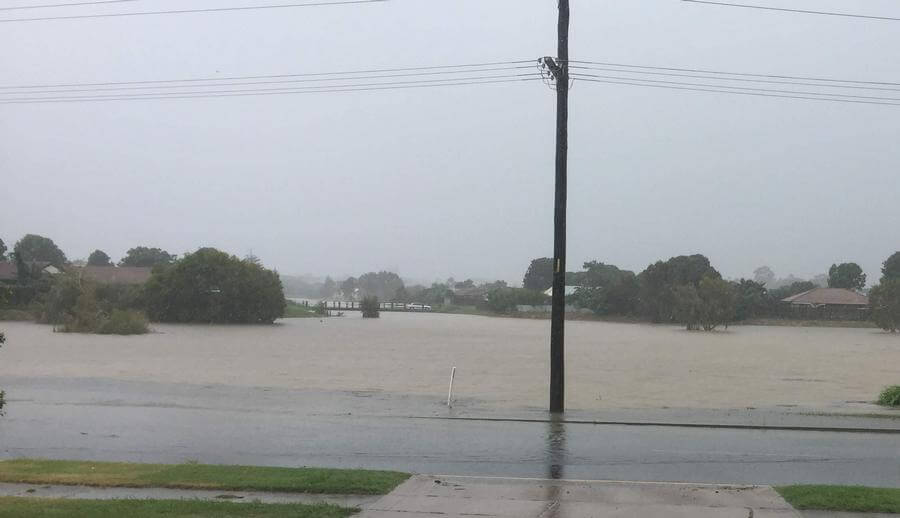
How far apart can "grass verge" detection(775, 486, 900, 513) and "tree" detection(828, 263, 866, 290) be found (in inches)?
4248

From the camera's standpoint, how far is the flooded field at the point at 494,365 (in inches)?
1061

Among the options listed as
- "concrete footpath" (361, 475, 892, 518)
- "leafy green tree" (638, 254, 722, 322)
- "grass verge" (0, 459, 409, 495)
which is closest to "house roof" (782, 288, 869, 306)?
"leafy green tree" (638, 254, 722, 322)

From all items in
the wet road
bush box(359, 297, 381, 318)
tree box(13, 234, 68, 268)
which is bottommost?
the wet road

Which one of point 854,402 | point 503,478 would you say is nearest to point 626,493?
point 503,478

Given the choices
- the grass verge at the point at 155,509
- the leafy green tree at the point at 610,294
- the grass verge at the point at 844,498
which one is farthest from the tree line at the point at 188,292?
the grass verge at the point at 844,498

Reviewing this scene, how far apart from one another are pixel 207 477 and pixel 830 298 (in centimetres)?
9703

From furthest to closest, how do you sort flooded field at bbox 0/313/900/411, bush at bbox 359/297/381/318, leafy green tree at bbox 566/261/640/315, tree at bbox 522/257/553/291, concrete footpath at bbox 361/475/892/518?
tree at bbox 522/257/553/291
bush at bbox 359/297/381/318
leafy green tree at bbox 566/261/640/315
flooded field at bbox 0/313/900/411
concrete footpath at bbox 361/475/892/518

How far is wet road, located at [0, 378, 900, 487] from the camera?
12.8 metres

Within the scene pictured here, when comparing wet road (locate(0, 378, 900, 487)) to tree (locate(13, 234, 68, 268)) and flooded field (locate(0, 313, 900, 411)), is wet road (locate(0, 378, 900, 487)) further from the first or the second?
tree (locate(13, 234, 68, 268))

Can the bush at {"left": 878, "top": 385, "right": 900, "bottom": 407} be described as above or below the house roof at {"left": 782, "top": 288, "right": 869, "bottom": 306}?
below

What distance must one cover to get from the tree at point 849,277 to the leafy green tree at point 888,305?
27.6 metres

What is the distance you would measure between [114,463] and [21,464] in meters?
1.16

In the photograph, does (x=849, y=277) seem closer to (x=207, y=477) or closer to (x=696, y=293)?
(x=696, y=293)

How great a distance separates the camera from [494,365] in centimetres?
3841
